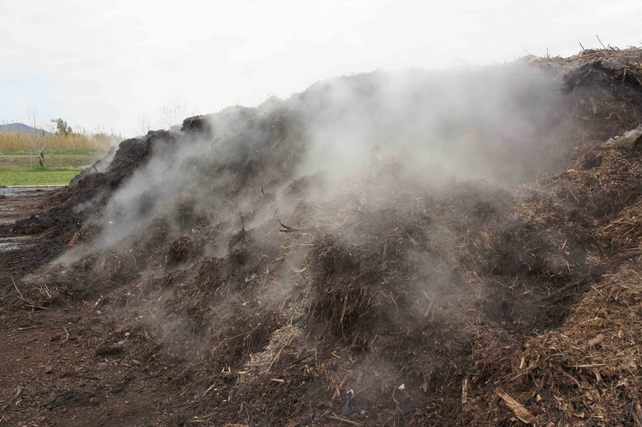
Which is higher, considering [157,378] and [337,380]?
[337,380]

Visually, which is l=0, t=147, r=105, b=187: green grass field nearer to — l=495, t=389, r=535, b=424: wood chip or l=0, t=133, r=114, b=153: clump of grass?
l=0, t=133, r=114, b=153: clump of grass

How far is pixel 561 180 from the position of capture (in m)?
4.76

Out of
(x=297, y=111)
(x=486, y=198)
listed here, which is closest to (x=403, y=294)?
(x=486, y=198)

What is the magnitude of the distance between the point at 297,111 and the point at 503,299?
5.78m

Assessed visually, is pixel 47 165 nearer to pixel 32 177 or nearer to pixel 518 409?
pixel 32 177

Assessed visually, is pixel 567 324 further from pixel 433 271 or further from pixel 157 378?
pixel 157 378

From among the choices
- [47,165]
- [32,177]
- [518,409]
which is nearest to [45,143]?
[47,165]

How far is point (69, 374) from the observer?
14.5ft

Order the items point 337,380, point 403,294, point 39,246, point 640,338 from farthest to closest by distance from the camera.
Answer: point 39,246
point 403,294
point 337,380
point 640,338

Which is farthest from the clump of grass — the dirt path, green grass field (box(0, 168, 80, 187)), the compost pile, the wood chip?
the wood chip

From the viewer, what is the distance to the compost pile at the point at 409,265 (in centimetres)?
308

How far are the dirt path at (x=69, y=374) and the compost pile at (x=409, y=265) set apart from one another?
0.52 ft

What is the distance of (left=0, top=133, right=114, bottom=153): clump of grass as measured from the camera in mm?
34441

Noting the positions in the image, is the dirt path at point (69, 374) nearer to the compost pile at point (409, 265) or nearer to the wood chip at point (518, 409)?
the compost pile at point (409, 265)
